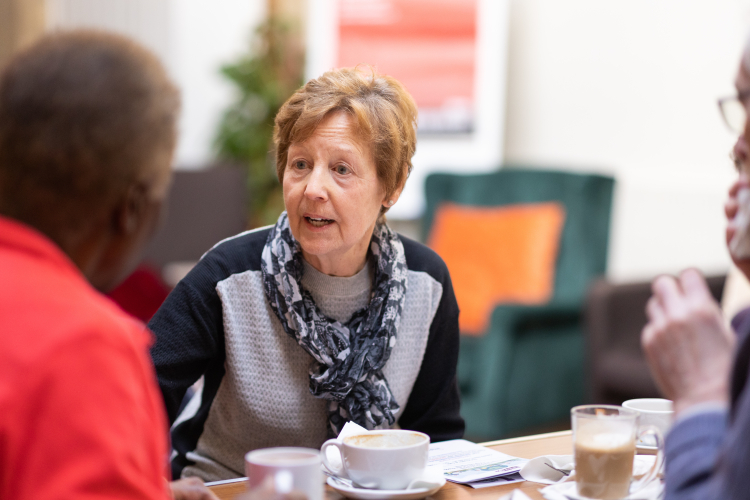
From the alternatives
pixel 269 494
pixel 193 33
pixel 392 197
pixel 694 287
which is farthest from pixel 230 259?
pixel 193 33

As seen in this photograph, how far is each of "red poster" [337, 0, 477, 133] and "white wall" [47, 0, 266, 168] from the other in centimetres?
114

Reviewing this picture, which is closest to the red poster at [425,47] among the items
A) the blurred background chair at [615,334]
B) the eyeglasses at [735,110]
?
the blurred background chair at [615,334]

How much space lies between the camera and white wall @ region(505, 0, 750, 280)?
332 centimetres

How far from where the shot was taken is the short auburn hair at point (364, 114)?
1.44 metres

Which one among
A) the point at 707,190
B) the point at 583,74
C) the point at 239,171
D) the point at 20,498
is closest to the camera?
the point at 20,498

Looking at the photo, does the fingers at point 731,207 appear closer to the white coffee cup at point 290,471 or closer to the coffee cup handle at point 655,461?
the coffee cup handle at point 655,461

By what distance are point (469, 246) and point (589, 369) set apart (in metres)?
0.80

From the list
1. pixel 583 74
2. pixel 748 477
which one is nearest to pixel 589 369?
pixel 583 74

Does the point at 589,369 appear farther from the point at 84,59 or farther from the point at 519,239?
the point at 84,59

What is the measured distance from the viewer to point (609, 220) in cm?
337

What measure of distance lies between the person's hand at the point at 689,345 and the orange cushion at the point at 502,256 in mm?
2427

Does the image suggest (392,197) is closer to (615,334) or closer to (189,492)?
(189,492)

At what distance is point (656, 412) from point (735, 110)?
49 cm

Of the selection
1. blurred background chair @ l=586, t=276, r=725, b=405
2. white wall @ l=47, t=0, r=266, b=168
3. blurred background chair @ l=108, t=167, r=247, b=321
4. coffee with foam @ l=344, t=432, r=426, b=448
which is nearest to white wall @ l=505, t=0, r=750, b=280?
blurred background chair @ l=586, t=276, r=725, b=405
